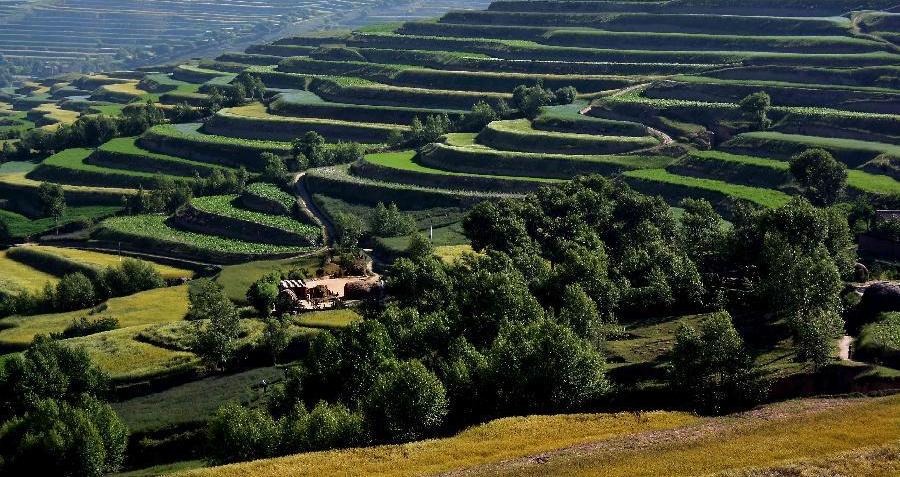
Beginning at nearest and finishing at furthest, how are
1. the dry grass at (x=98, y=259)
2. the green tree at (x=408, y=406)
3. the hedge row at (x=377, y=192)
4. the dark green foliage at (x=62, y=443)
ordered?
the green tree at (x=408, y=406) → the dark green foliage at (x=62, y=443) → the dry grass at (x=98, y=259) → the hedge row at (x=377, y=192)

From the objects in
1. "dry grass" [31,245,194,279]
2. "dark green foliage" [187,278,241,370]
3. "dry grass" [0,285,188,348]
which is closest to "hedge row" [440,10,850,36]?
"dry grass" [31,245,194,279]

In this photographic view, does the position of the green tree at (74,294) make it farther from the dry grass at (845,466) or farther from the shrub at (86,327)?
the dry grass at (845,466)

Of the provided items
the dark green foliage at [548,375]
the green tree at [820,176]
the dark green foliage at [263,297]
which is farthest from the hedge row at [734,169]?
the dark green foliage at [548,375]

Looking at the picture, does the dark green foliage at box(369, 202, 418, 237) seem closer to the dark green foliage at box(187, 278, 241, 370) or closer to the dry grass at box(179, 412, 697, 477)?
the dark green foliage at box(187, 278, 241, 370)

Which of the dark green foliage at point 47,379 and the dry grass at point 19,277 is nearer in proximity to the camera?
the dark green foliage at point 47,379

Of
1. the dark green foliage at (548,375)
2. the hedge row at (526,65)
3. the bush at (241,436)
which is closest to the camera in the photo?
the bush at (241,436)

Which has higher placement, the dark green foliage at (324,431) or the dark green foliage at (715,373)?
the dark green foliage at (715,373)

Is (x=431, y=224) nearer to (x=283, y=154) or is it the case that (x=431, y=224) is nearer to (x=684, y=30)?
(x=283, y=154)

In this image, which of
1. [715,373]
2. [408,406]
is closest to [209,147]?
[408,406]

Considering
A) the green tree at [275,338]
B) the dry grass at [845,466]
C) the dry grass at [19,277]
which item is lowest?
the dry grass at [19,277]
